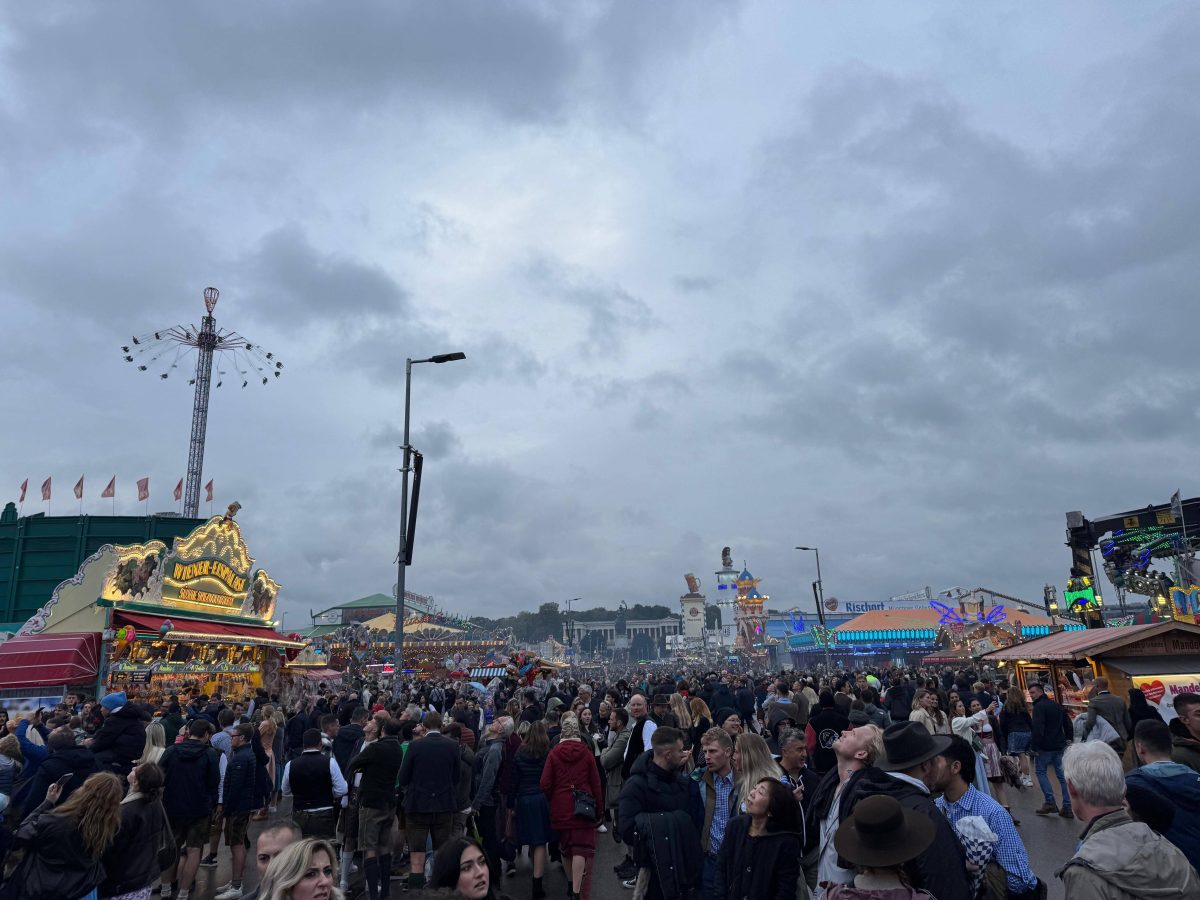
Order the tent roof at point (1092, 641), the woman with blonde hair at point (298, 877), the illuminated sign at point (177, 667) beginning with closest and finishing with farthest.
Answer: the woman with blonde hair at point (298, 877) → the tent roof at point (1092, 641) → the illuminated sign at point (177, 667)

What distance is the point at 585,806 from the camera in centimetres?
710

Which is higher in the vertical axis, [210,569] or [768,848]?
[210,569]

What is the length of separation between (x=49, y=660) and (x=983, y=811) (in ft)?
89.6

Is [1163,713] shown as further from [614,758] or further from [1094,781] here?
[1094,781]

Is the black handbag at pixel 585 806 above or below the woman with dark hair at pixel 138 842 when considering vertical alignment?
below

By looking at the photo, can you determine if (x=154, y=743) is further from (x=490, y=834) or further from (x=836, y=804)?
(x=836, y=804)

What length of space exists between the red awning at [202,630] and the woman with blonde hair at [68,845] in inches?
931

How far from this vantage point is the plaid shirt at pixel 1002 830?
12.2 feet

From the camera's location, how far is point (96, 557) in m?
25.4

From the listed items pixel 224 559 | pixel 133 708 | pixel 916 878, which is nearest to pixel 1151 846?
pixel 916 878

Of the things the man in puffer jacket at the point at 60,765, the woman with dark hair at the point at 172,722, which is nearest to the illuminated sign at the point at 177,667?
the woman with dark hair at the point at 172,722

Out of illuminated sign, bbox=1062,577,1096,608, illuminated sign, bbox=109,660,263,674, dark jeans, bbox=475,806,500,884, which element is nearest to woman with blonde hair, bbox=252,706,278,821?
dark jeans, bbox=475,806,500,884

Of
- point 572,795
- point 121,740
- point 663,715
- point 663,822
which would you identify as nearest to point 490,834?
point 572,795

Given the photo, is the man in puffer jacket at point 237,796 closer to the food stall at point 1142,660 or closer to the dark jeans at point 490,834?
the dark jeans at point 490,834
